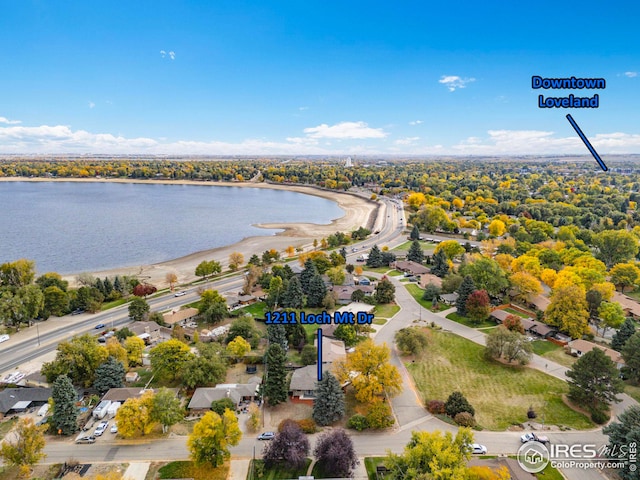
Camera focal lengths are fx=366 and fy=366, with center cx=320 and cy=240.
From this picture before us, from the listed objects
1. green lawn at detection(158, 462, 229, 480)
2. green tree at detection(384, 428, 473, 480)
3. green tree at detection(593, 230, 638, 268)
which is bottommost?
green lawn at detection(158, 462, 229, 480)

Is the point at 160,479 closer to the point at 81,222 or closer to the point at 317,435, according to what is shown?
the point at 317,435

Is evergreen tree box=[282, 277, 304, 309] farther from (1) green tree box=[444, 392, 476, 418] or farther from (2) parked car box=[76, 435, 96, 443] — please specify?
(2) parked car box=[76, 435, 96, 443]

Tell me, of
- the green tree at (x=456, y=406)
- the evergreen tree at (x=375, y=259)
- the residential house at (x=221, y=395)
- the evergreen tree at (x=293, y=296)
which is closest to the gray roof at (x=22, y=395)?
the residential house at (x=221, y=395)

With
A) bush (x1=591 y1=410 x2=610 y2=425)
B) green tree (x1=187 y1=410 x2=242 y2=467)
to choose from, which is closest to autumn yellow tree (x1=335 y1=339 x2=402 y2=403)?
green tree (x1=187 y1=410 x2=242 y2=467)

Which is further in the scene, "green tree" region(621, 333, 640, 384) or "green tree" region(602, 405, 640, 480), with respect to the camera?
"green tree" region(621, 333, 640, 384)

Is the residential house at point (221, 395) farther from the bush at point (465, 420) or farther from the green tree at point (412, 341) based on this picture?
the bush at point (465, 420)

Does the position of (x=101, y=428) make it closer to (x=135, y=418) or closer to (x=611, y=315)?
(x=135, y=418)

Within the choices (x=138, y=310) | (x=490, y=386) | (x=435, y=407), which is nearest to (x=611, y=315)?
(x=490, y=386)
